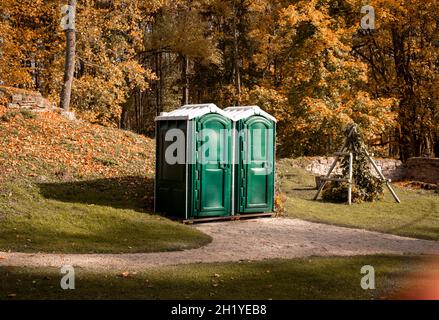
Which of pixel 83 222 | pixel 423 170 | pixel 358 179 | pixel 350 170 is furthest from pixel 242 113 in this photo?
pixel 423 170

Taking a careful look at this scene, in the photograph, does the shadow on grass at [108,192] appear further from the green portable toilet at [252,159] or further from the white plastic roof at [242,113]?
the white plastic roof at [242,113]

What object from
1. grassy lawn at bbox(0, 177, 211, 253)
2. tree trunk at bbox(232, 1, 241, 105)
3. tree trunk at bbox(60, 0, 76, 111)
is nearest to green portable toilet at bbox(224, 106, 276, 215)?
grassy lawn at bbox(0, 177, 211, 253)

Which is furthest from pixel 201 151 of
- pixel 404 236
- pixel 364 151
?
pixel 364 151

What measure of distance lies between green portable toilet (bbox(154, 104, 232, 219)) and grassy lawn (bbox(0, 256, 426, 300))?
13.3 feet

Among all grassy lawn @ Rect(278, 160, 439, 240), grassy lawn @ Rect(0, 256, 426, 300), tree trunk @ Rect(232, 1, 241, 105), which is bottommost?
grassy lawn @ Rect(0, 256, 426, 300)

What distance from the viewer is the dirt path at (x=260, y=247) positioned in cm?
812

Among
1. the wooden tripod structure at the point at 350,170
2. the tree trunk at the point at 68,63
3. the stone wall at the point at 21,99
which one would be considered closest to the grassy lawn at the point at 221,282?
the wooden tripod structure at the point at 350,170

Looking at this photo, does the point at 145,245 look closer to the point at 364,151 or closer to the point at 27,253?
the point at 27,253

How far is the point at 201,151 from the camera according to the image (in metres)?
12.0

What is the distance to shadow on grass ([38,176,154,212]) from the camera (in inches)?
498

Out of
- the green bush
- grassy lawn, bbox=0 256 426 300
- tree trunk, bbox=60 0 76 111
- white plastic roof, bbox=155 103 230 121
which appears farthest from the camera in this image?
tree trunk, bbox=60 0 76 111

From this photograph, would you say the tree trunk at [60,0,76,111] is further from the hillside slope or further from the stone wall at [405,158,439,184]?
the stone wall at [405,158,439,184]

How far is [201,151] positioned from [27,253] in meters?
4.45

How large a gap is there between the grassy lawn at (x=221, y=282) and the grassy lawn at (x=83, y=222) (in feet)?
6.26
